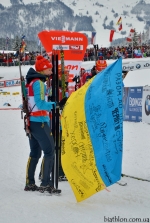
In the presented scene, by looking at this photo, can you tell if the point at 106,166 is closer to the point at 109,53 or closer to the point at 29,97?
the point at 29,97

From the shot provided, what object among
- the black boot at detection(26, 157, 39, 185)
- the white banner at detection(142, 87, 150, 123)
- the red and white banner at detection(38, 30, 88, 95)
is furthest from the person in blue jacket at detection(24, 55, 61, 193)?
the white banner at detection(142, 87, 150, 123)

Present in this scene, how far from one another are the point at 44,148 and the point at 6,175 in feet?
4.20

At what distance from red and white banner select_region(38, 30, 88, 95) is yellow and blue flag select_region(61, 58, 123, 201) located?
3368 mm

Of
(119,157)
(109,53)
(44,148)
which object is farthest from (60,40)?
(109,53)

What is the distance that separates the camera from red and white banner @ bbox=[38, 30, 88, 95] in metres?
7.39

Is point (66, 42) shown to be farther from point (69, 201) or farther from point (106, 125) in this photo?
point (69, 201)

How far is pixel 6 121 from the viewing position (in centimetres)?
1312

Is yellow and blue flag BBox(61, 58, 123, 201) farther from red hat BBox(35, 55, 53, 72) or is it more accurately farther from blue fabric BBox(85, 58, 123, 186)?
red hat BBox(35, 55, 53, 72)

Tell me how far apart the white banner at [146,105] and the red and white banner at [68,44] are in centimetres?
387

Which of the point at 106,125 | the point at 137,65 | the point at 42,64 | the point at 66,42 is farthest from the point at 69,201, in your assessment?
the point at 137,65

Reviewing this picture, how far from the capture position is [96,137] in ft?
13.1

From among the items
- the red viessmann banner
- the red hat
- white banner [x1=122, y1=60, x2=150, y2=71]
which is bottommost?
white banner [x1=122, y1=60, x2=150, y2=71]

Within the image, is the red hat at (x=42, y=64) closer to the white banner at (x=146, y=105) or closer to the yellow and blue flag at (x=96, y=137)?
the yellow and blue flag at (x=96, y=137)

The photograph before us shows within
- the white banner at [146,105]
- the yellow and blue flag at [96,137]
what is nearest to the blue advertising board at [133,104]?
the white banner at [146,105]
